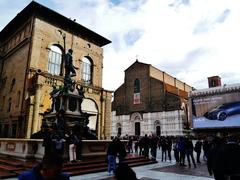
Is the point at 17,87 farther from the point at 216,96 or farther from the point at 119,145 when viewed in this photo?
the point at 216,96

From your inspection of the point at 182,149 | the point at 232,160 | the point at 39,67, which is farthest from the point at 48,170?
the point at 39,67

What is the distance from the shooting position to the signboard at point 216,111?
33.7 metres

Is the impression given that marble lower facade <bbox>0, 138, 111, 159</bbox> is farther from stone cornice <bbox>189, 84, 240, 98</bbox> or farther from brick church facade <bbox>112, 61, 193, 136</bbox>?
stone cornice <bbox>189, 84, 240, 98</bbox>

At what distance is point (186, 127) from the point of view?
42.5 meters

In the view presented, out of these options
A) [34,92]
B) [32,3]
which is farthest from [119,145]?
[32,3]

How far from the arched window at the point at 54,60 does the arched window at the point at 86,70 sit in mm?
3210

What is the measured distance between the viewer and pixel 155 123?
44188 millimetres

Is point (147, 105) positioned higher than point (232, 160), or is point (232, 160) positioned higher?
point (147, 105)

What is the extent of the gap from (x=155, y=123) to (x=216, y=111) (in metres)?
12.6

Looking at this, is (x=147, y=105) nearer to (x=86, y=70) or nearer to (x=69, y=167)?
(x=86, y=70)

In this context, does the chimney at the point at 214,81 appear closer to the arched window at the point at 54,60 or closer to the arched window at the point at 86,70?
the arched window at the point at 86,70

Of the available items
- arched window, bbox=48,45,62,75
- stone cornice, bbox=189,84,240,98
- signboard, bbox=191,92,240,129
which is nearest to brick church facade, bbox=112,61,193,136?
stone cornice, bbox=189,84,240,98

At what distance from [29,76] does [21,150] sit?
10134 mm

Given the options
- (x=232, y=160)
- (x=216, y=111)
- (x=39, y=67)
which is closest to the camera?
(x=232, y=160)
